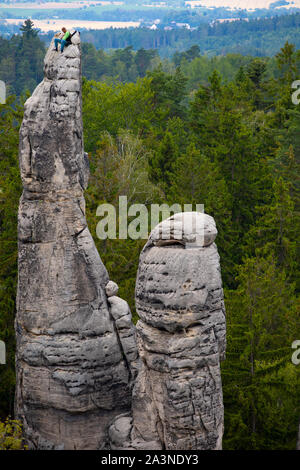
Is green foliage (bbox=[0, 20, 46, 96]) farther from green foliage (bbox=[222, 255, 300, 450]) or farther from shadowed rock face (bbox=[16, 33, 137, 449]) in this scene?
shadowed rock face (bbox=[16, 33, 137, 449])

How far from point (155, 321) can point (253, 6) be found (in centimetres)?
13102

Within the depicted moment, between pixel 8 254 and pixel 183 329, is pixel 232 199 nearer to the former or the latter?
pixel 8 254

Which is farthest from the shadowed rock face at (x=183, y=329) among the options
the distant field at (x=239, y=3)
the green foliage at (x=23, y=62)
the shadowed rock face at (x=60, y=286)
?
the distant field at (x=239, y=3)

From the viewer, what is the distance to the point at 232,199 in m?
37.0

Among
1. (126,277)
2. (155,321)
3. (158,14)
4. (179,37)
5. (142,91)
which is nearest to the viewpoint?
(155,321)

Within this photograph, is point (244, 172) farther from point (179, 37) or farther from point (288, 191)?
point (179, 37)

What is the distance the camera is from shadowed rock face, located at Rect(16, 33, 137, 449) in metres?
18.0

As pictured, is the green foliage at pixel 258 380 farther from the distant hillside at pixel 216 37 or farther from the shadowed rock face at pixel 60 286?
the distant hillside at pixel 216 37

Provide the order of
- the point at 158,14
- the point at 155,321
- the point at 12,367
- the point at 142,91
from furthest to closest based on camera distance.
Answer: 1. the point at 158,14
2. the point at 142,91
3. the point at 12,367
4. the point at 155,321

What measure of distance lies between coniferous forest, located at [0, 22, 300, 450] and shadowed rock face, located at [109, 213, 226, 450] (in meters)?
5.70

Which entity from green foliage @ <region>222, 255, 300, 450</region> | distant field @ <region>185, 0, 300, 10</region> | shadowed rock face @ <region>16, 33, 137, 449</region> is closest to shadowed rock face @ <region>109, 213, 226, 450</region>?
shadowed rock face @ <region>16, 33, 137, 449</region>
